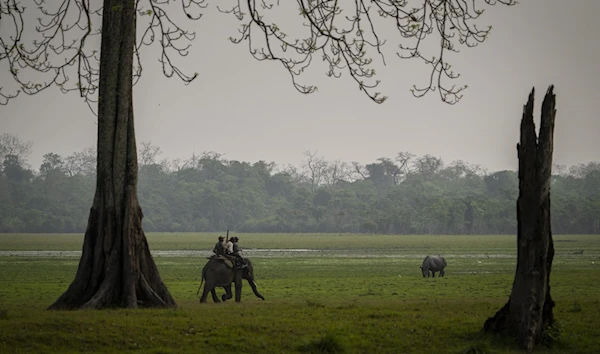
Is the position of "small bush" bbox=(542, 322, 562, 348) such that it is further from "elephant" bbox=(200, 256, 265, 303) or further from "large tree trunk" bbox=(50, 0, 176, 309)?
"elephant" bbox=(200, 256, 265, 303)

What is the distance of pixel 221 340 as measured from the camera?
50.7 feet

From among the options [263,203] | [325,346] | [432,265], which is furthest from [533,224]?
[263,203]

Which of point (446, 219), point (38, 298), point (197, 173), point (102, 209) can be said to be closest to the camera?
point (102, 209)

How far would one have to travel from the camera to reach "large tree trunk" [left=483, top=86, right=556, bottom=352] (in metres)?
15.6

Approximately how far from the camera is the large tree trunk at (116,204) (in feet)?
62.6

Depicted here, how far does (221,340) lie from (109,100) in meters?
6.75

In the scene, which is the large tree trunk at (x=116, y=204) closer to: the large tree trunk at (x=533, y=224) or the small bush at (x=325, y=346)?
the small bush at (x=325, y=346)

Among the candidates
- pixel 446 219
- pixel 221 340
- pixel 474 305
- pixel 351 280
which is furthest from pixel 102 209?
pixel 446 219

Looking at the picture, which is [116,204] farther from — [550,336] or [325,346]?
[550,336]

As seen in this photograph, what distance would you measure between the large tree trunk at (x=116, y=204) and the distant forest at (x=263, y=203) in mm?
122843

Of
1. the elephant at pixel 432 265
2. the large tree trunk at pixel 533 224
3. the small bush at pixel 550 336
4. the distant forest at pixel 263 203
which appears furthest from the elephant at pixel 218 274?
the distant forest at pixel 263 203

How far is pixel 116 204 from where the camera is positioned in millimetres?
19547

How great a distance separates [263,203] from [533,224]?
159 metres

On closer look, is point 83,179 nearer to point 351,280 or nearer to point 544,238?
point 351,280
